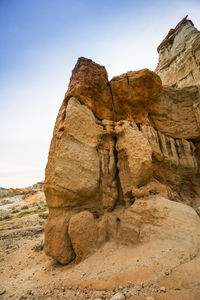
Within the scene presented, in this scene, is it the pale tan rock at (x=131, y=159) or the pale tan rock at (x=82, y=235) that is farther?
the pale tan rock at (x=131, y=159)

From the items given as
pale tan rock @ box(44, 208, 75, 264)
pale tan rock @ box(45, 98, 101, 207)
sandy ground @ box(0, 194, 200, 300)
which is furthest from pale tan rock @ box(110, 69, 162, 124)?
sandy ground @ box(0, 194, 200, 300)

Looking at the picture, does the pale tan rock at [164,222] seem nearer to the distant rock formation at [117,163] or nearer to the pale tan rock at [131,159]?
the distant rock formation at [117,163]

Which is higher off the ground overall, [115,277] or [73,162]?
[73,162]

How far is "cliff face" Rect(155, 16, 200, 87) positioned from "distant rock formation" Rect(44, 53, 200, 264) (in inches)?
171

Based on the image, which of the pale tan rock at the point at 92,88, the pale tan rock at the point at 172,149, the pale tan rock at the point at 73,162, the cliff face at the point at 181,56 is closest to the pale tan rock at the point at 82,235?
the pale tan rock at the point at 73,162

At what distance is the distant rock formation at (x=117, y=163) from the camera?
15.1 ft

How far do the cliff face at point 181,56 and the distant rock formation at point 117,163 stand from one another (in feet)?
14.2

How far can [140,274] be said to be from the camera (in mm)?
3043

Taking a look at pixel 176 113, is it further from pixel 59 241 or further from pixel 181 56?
pixel 181 56

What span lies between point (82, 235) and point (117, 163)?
2634 millimetres

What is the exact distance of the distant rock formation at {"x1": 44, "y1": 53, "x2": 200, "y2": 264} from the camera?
4.60 metres

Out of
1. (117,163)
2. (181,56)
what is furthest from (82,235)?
(181,56)

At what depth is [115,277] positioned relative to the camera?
10.5 feet

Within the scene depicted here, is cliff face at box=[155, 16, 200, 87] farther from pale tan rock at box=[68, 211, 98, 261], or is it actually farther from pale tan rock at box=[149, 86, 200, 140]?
pale tan rock at box=[68, 211, 98, 261]
